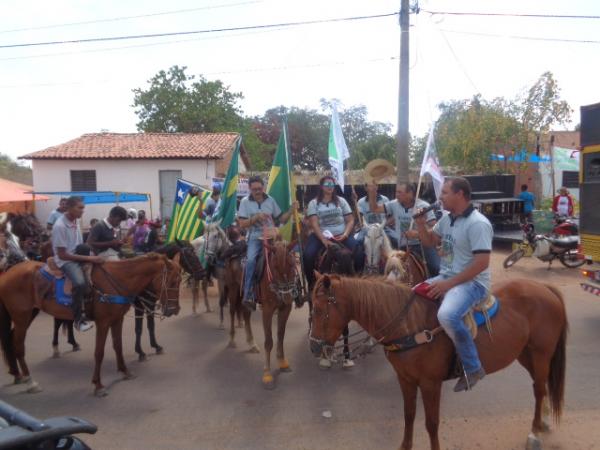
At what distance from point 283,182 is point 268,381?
2.60 metres

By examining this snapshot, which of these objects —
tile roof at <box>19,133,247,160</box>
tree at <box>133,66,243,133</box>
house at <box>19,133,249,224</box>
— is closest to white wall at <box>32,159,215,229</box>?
house at <box>19,133,249,224</box>

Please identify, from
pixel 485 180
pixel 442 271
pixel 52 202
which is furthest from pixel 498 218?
pixel 52 202

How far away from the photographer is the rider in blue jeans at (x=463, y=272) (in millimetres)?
3385

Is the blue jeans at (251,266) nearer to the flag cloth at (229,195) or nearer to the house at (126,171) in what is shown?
the flag cloth at (229,195)

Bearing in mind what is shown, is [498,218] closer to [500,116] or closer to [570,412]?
[500,116]

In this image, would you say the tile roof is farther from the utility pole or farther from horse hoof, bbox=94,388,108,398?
horse hoof, bbox=94,388,108,398

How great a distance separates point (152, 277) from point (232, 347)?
191 centimetres

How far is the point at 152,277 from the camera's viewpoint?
562 cm

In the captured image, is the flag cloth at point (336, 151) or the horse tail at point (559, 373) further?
the flag cloth at point (336, 151)

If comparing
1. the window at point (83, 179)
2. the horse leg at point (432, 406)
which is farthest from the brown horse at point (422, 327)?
the window at point (83, 179)

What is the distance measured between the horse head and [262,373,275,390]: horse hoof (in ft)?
6.64

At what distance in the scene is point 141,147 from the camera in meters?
25.3

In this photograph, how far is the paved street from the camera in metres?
4.13

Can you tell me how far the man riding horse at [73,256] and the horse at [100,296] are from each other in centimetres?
15
